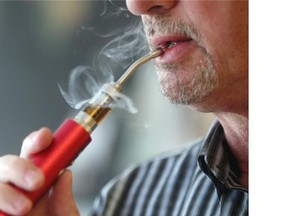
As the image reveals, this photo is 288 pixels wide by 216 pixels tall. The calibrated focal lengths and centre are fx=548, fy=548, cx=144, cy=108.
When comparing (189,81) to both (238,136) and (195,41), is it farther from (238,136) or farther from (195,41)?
(238,136)

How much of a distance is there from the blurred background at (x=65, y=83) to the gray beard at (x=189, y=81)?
0.15 metres

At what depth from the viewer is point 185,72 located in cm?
70

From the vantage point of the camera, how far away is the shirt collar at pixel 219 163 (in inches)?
29.9

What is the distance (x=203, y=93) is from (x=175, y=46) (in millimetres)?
73

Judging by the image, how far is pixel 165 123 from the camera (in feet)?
3.74

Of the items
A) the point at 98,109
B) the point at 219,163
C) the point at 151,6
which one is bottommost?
the point at 219,163

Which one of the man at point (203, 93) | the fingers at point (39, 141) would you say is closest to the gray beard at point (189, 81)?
the man at point (203, 93)

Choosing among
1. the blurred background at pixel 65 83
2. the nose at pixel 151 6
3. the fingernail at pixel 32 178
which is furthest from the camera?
the blurred background at pixel 65 83

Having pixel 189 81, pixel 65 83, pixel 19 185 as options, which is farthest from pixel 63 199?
pixel 65 83

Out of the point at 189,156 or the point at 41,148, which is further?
the point at 189,156

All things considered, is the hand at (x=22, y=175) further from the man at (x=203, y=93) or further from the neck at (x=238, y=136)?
the neck at (x=238, y=136)

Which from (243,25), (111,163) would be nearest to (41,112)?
(111,163)
